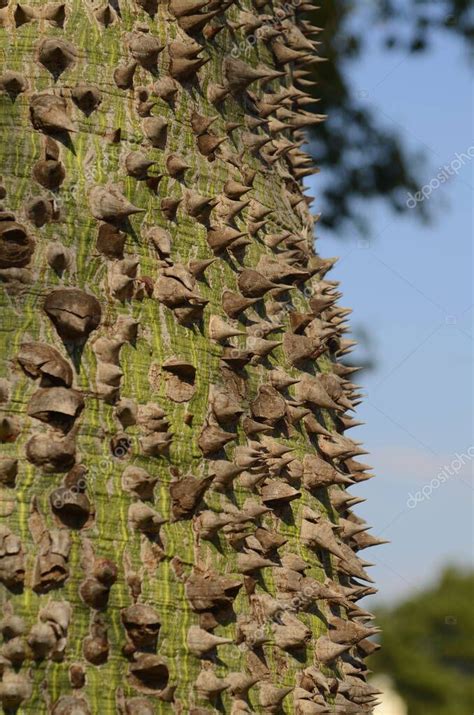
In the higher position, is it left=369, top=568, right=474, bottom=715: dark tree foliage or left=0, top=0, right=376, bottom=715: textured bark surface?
left=0, top=0, right=376, bottom=715: textured bark surface

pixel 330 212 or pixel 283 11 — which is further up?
pixel 283 11

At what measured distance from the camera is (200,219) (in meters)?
2.50

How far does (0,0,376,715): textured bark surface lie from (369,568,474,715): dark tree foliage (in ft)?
166

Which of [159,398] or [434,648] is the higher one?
[159,398]

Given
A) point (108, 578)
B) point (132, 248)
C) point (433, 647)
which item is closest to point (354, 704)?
point (108, 578)

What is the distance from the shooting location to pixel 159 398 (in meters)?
2.24

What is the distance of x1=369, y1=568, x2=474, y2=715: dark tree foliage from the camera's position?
53531mm

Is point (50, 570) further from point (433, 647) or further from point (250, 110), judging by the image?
point (433, 647)

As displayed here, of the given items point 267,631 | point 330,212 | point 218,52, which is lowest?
point 330,212

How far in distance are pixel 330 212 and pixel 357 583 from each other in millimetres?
4779

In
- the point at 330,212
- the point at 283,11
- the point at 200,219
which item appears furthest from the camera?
the point at 330,212

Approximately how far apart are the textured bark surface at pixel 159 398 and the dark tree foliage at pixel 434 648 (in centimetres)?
5063

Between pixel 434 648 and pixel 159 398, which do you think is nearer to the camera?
pixel 159 398

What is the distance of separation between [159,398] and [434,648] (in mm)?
61324
